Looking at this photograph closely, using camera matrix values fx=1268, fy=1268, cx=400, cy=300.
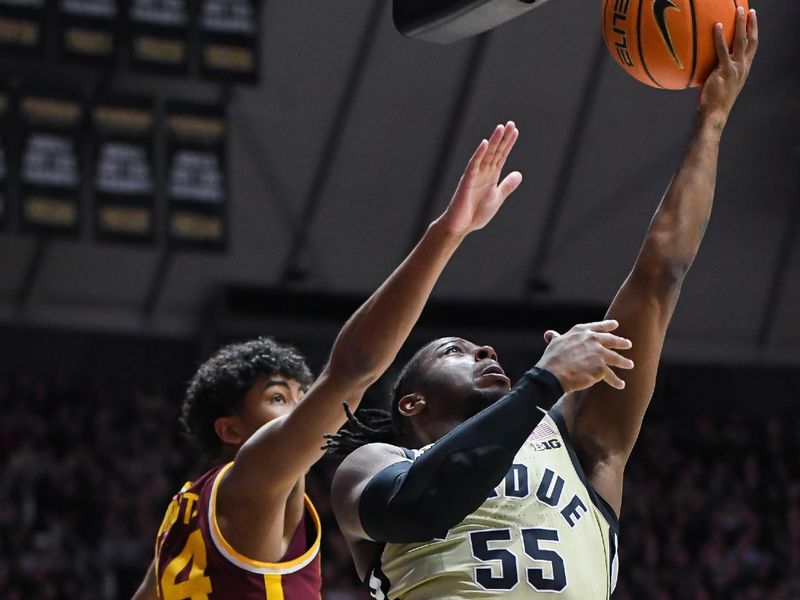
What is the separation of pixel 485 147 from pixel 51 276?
38.6ft

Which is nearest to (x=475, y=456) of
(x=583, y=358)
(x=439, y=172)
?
(x=583, y=358)

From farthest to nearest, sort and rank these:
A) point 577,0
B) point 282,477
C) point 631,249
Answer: point 631,249, point 577,0, point 282,477

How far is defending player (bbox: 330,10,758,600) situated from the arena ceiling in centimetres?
986

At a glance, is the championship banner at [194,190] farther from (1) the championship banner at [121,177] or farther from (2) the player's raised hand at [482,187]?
(2) the player's raised hand at [482,187]

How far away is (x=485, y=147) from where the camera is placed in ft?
9.61

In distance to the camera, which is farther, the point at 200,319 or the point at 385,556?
the point at 200,319

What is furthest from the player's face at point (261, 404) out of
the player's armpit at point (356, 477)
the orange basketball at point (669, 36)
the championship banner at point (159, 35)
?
the championship banner at point (159, 35)

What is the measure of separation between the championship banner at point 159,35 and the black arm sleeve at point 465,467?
8.47m

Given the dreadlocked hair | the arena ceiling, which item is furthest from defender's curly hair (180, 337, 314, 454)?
the arena ceiling

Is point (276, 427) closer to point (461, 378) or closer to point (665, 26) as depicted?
point (461, 378)

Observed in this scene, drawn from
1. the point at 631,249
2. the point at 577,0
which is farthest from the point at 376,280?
the point at 577,0

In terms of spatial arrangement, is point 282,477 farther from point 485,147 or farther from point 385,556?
point 485,147

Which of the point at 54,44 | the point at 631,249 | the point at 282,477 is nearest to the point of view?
the point at 282,477

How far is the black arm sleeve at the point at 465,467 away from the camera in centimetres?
246
